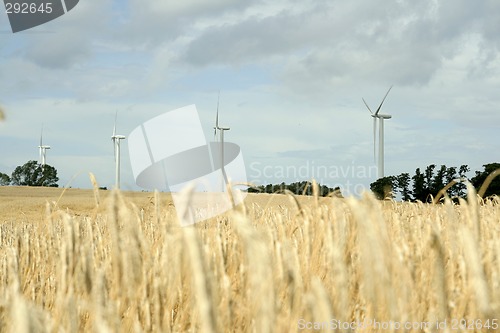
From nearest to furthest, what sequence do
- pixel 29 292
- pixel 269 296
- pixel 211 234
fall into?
1. pixel 269 296
2. pixel 29 292
3. pixel 211 234

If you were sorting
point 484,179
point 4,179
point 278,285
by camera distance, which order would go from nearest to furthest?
point 278,285
point 484,179
point 4,179

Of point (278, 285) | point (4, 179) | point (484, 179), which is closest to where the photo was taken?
point (278, 285)

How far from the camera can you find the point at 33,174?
3275 inches

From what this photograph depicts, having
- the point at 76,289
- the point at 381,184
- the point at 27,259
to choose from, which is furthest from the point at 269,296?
the point at 381,184

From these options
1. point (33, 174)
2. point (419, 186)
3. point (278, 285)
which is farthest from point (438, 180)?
point (33, 174)

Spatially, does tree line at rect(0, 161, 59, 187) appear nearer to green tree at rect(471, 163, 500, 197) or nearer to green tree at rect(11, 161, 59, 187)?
green tree at rect(11, 161, 59, 187)

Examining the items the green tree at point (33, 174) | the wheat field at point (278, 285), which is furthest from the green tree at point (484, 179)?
the green tree at point (33, 174)

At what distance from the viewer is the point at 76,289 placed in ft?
12.1

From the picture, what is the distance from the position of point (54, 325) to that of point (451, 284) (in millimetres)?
2229

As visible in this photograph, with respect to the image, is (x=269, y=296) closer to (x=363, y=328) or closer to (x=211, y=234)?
(x=363, y=328)

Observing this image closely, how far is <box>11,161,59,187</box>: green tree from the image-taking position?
80450mm

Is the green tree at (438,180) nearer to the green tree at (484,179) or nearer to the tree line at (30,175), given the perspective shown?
the green tree at (484,179)

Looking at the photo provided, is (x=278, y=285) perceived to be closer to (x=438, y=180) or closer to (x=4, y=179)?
(x=438, y=180)

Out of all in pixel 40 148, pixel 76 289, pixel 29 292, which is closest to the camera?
pixel 76 289
